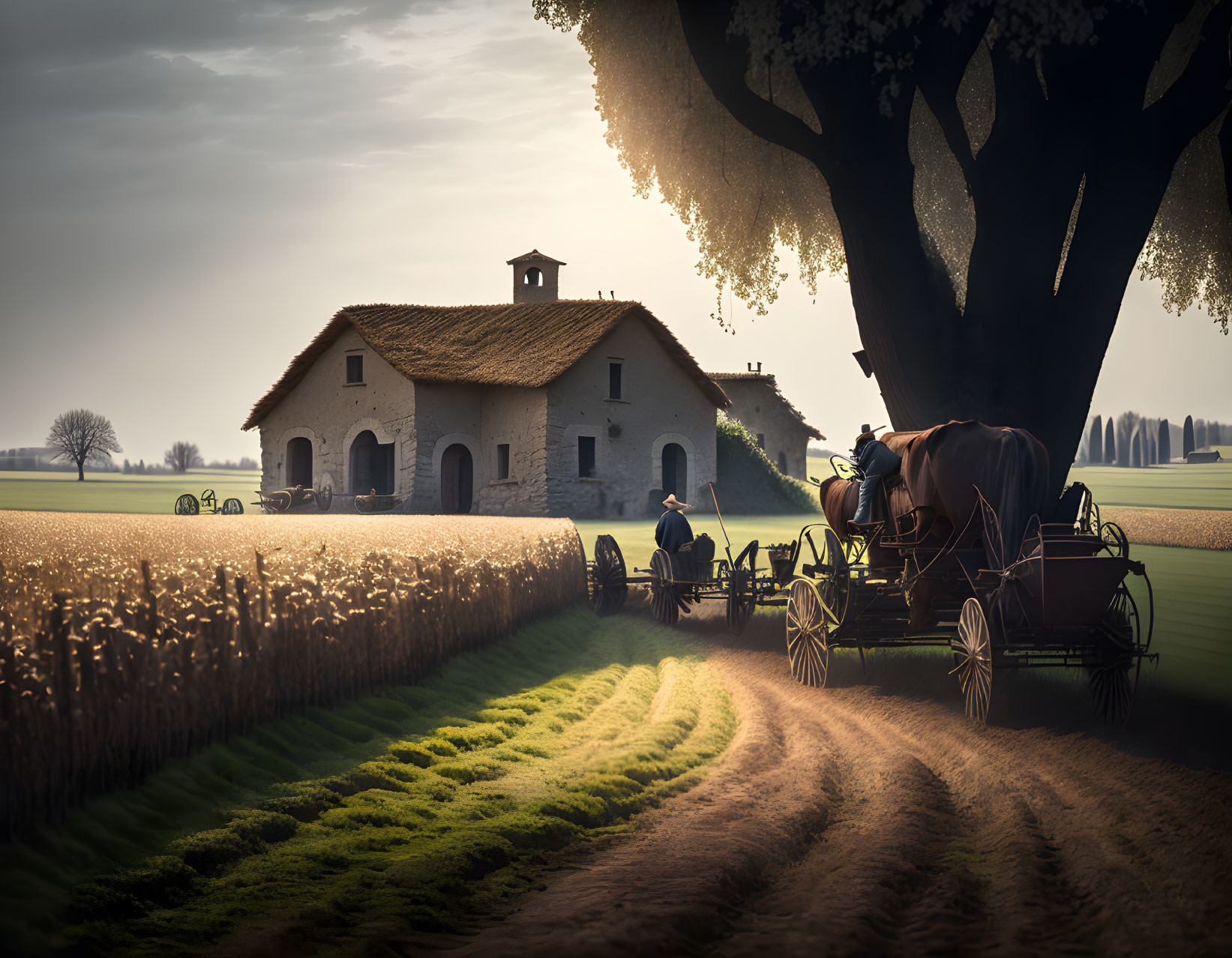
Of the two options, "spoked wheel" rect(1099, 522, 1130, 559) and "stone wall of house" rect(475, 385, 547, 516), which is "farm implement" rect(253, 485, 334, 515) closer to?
"stone wall of house" rect(475, 385, 547, 516)

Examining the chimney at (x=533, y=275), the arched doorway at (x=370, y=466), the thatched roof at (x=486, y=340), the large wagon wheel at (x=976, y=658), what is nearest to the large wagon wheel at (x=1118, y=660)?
the large wagon wheel at (x=976, y=658)

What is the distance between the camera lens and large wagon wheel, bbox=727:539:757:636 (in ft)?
48.5

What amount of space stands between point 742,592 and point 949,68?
7606 mm

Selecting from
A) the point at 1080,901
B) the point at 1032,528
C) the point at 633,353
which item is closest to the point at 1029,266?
the point at 1032,528

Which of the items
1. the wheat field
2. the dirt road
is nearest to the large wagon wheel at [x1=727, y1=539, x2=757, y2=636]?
the wheat field

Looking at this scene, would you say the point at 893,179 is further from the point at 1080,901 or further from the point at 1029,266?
the point at 1080,901

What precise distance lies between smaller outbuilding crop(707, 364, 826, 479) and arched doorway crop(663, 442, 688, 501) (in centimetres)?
1592

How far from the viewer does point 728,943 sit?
16.0 feet

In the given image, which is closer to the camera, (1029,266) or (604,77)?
(1029,266)

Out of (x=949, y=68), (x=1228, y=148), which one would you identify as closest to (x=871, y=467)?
(x=949, y=68)

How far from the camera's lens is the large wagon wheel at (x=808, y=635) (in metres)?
11.5

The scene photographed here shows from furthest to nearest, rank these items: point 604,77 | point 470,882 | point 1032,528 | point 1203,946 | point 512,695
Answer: point 604,77
point 512,695
point 1032,528
point 470,882
point 1203,946

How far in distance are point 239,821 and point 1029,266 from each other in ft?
36.4

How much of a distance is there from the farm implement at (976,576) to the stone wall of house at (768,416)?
39695mm
